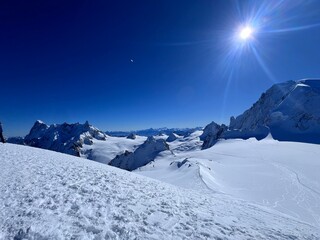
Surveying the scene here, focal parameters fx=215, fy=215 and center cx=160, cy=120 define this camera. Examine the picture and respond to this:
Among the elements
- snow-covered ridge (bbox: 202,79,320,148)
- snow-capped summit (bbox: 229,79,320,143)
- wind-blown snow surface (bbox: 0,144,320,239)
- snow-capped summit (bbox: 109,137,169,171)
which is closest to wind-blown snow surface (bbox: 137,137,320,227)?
wind-blown snow surface (bbox: 0,144,320,239)

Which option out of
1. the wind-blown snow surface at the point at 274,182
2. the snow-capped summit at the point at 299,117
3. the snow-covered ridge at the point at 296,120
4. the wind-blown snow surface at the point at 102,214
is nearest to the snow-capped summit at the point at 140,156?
the snow-covered ridge at the point at 296,120

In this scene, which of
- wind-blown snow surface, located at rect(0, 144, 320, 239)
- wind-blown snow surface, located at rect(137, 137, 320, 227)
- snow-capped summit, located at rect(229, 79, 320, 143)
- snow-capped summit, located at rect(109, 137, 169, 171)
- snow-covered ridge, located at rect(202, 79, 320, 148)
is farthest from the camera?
A: snow-capped summit, located at rect(109, 137, 169, 171)

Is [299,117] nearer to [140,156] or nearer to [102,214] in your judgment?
[140,156]

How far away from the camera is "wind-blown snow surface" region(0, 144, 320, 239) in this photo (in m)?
7.46

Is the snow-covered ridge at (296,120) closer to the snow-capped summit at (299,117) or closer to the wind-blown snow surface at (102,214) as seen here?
the snow-capped summit at (299,117)

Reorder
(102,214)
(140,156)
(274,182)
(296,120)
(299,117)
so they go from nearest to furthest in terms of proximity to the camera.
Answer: (102,214)
(274,182)
(296,120)
(299,117)
(140,156)

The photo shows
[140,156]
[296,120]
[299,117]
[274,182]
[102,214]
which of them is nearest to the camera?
[102,214]

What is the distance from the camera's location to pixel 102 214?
29.0 feet

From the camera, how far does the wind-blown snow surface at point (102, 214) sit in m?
7.46

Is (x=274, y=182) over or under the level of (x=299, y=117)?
under

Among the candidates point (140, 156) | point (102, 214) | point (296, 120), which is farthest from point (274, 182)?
point (140, 156)

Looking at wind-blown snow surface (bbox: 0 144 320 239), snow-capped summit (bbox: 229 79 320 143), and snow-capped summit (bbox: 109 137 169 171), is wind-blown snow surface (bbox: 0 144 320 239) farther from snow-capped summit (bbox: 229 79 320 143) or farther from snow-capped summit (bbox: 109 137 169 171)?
snow-capped summit (bbox: 109 137 169 171)

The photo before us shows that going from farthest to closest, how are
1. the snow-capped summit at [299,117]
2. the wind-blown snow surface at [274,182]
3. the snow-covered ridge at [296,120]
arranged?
the snow-covered ridge at [296,120] < the snow-capped summit at [299,117] < the wind-blown snow surface at [274,182]

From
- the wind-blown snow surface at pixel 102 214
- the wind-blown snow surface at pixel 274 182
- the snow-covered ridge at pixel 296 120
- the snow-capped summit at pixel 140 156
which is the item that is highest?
the snow-covered ridge at pixel 296 120
